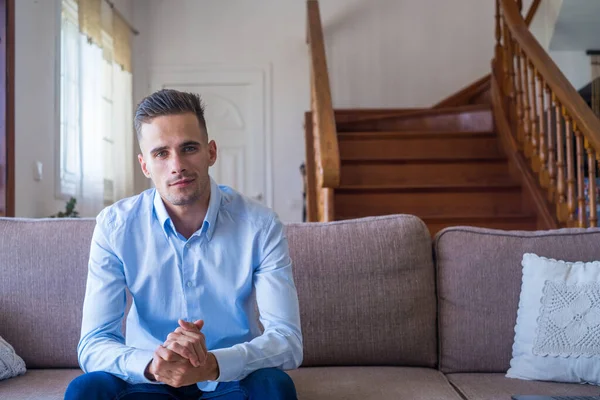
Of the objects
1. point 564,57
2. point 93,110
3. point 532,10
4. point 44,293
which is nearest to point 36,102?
point 93,110

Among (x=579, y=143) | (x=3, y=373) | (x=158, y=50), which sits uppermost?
(x=158, y=50)

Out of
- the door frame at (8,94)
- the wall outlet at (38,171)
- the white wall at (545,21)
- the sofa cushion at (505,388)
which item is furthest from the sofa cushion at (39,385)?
the white wall at (545,21)

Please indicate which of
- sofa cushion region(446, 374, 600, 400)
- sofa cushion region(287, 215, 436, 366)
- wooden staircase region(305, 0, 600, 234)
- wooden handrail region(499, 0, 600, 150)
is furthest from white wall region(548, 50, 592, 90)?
sofa cushion region(446, 374, 600, 400)

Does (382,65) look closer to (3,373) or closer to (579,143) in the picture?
(579,143)

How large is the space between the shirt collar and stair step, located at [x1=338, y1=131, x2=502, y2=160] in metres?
3.07

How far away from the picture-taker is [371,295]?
76.7 inches

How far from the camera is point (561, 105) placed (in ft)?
11.1

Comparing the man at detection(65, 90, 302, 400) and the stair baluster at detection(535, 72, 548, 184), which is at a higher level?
the stair baluster at detection(535, 72, 548, 184)

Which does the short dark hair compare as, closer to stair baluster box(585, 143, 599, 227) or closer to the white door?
stair baluster box(585, 143, 599, 227)

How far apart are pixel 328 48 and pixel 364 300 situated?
4542mm

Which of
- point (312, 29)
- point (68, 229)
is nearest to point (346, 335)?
point (68, 229)

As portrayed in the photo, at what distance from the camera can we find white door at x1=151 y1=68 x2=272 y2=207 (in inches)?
237

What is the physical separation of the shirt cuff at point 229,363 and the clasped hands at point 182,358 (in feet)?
0.10

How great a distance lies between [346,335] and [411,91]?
14.7 feet
